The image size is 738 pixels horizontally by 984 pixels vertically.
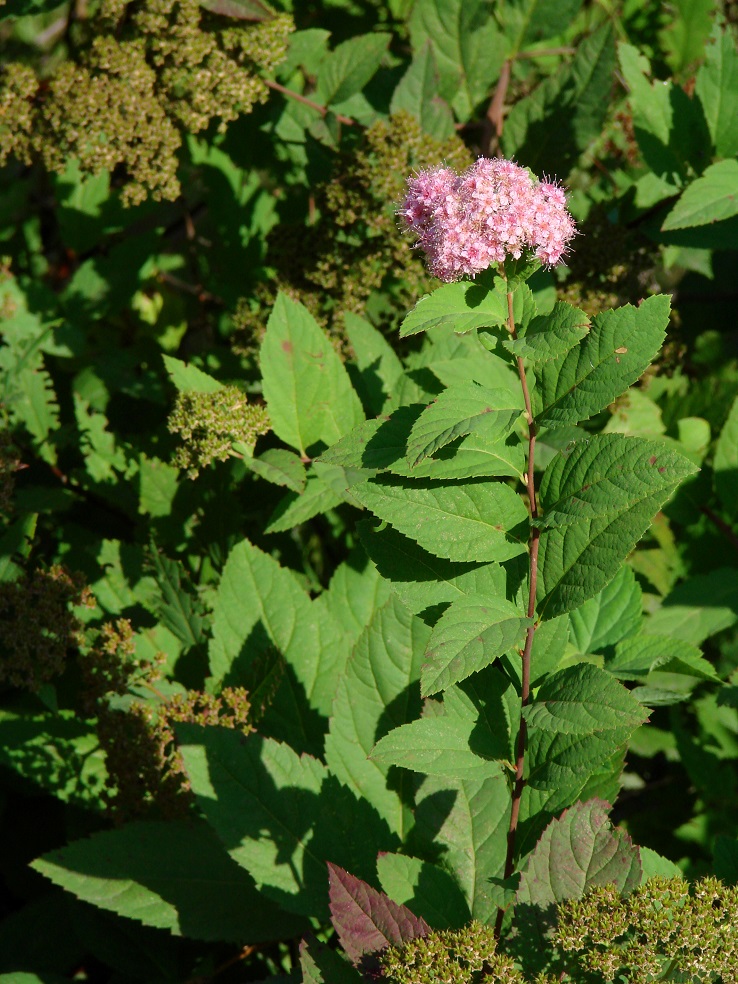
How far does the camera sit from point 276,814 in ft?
5.08

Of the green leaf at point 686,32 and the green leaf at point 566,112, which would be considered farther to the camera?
the green leaf at point 686,32

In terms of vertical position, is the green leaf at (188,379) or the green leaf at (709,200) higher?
the green leaf at (709,200)

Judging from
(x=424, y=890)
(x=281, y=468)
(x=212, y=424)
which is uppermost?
(x=212, y=424)

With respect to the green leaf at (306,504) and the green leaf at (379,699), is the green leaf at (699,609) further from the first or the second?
the green leaf at (306,504)

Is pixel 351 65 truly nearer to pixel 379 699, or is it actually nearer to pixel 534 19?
pixel 534 19

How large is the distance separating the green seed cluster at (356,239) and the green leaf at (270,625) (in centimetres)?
55

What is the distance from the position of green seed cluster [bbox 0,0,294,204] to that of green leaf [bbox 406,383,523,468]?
1.10 meters

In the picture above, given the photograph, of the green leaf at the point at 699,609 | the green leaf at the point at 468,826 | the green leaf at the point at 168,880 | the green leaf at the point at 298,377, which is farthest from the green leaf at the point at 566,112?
the green leaf at the point at 168,880

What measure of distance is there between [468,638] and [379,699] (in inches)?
22.4

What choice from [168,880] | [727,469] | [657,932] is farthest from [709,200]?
[168,880]

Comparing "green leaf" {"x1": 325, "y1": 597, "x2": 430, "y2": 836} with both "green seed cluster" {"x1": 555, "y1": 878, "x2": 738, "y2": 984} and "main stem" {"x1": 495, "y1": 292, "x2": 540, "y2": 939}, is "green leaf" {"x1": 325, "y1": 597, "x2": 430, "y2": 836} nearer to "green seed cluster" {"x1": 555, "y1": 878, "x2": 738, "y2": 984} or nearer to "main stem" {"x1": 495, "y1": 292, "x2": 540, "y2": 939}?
"main stem" {"x1": 495, "y1": 292, "x2": 540, "y2": 939}

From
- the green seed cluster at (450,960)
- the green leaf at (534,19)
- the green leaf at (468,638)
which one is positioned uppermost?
the green leaf at (534,19)

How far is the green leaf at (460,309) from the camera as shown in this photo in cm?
110

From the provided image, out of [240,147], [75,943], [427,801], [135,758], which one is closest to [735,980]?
[427,801]
